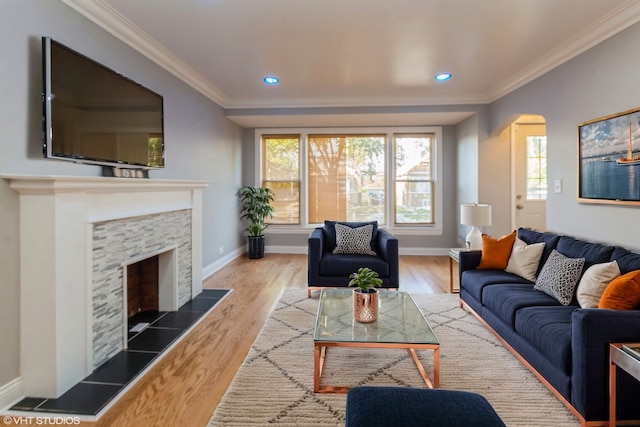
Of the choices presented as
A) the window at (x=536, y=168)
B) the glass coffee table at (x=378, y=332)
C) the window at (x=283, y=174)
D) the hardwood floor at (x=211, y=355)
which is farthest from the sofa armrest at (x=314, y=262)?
the window at (x=536, y=168)

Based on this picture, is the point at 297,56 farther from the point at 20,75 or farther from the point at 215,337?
the point at 215,337

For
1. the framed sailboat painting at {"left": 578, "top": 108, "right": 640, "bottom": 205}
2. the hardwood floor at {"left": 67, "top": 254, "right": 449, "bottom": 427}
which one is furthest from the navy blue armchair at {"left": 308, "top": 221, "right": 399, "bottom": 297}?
the framed sailboat painting at {"left": 578, "top": 108, "right": 640, "bottom": 205}

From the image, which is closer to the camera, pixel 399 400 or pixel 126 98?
pixel 399 400

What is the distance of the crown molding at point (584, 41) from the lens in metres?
2.43

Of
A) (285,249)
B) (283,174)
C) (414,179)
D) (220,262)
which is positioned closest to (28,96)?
(220,262)

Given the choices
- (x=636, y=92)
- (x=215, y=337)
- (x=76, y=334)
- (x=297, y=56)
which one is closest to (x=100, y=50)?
(x=297, y=56)

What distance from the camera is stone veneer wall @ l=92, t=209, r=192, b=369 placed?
2.18 meters

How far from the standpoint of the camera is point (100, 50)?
2.55 metres

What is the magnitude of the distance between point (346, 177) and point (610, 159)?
3.89 meters

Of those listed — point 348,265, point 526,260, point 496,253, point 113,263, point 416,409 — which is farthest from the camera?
point 348,265

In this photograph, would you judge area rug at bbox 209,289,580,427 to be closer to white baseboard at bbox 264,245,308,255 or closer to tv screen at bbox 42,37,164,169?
tv screen at bbox 42,37,164,169

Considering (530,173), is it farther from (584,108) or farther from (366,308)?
(366,308)

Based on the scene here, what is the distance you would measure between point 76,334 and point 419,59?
3.78 m

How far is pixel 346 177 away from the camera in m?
A: 6.04
